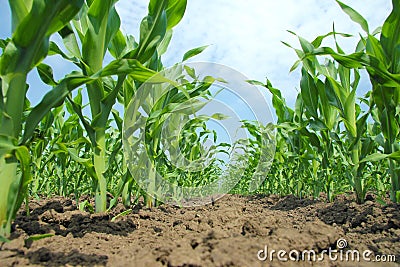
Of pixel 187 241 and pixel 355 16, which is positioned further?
pixel 355 16

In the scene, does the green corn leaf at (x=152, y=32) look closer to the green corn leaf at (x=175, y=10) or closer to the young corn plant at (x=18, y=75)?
the green corn leaf at (x=175, y=10)

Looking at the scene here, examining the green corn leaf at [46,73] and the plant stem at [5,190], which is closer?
the plant stem at [5,190]

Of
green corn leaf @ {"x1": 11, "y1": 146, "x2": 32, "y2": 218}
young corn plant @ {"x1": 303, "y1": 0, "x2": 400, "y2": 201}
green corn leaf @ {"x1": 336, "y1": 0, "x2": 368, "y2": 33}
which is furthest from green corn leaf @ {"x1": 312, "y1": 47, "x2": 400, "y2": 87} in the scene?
green corn leaf @ {"x1": 11, "y1": 146, "x2": 32, "y2": 218}

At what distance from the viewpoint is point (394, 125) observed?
2252 millimetres

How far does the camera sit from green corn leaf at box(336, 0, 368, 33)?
2.44 meters

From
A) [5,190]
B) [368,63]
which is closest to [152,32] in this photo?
[5,190]

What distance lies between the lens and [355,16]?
2479 millimetres

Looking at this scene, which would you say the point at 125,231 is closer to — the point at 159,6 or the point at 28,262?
the point at 28,262

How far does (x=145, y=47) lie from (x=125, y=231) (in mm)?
1087

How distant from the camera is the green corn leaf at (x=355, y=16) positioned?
244 centimetres

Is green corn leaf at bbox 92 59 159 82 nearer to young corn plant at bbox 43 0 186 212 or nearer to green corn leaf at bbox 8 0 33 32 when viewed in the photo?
young corn plant at bbox 43 0 186 212

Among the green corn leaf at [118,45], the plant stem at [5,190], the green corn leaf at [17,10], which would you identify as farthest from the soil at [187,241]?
the green corn leaf at [118,45]

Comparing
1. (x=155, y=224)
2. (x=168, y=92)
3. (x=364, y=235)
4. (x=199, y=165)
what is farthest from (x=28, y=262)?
(x=199, y=165)

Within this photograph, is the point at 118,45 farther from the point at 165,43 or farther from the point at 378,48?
the point at 378,48
